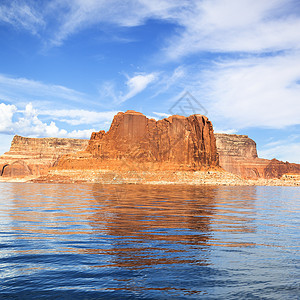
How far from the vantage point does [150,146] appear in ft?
368

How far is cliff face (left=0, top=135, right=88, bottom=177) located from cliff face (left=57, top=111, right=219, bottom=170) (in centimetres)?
6198

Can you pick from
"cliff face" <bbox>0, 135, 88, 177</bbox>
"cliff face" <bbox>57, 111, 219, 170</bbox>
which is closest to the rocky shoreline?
"cliff face" <bbox>57, 111, 219, 170</bbox>

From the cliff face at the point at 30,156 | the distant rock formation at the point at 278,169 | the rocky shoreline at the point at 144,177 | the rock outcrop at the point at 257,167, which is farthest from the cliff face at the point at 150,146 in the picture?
the distant rock formation at the point at 278,169

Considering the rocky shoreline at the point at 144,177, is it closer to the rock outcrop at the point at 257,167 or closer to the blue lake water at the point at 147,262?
the blue lake water at the point at 147,262

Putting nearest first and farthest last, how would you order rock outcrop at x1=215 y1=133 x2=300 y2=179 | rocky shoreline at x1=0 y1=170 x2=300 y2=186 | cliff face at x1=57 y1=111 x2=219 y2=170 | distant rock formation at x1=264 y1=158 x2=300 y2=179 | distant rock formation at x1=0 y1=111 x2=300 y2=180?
rocky shoreline at x1=0 y1=170 x2=300 y2=186 < distant rock formation at x1=0 y1=111 x2=300 y2=180 < cliff face at x1=57 y1=111 x2=219 y2=170 < rock outcrop at x1=215 y1=133 x2=300 y2=179 < distant rock formation at x1=264 y1=158 x2=300 y2=179

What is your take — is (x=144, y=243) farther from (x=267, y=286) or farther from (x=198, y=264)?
(x=267, y=286)

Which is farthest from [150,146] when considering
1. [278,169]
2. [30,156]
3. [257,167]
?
[278,169]

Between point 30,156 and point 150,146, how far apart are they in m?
104

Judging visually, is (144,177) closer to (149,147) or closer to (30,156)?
(149,147)

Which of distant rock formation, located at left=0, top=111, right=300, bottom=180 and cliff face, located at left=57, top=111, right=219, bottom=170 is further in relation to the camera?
cliff face, located at left=57, top=111, right=219, bottom=170

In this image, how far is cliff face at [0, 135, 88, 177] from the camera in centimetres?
16012

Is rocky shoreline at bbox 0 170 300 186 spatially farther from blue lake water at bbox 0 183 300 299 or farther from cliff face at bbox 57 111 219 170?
blue lake water at bbox 0 183 300 299

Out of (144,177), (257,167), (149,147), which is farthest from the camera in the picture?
(257,167)

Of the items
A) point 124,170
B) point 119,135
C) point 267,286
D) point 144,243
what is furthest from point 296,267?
point 119,135
